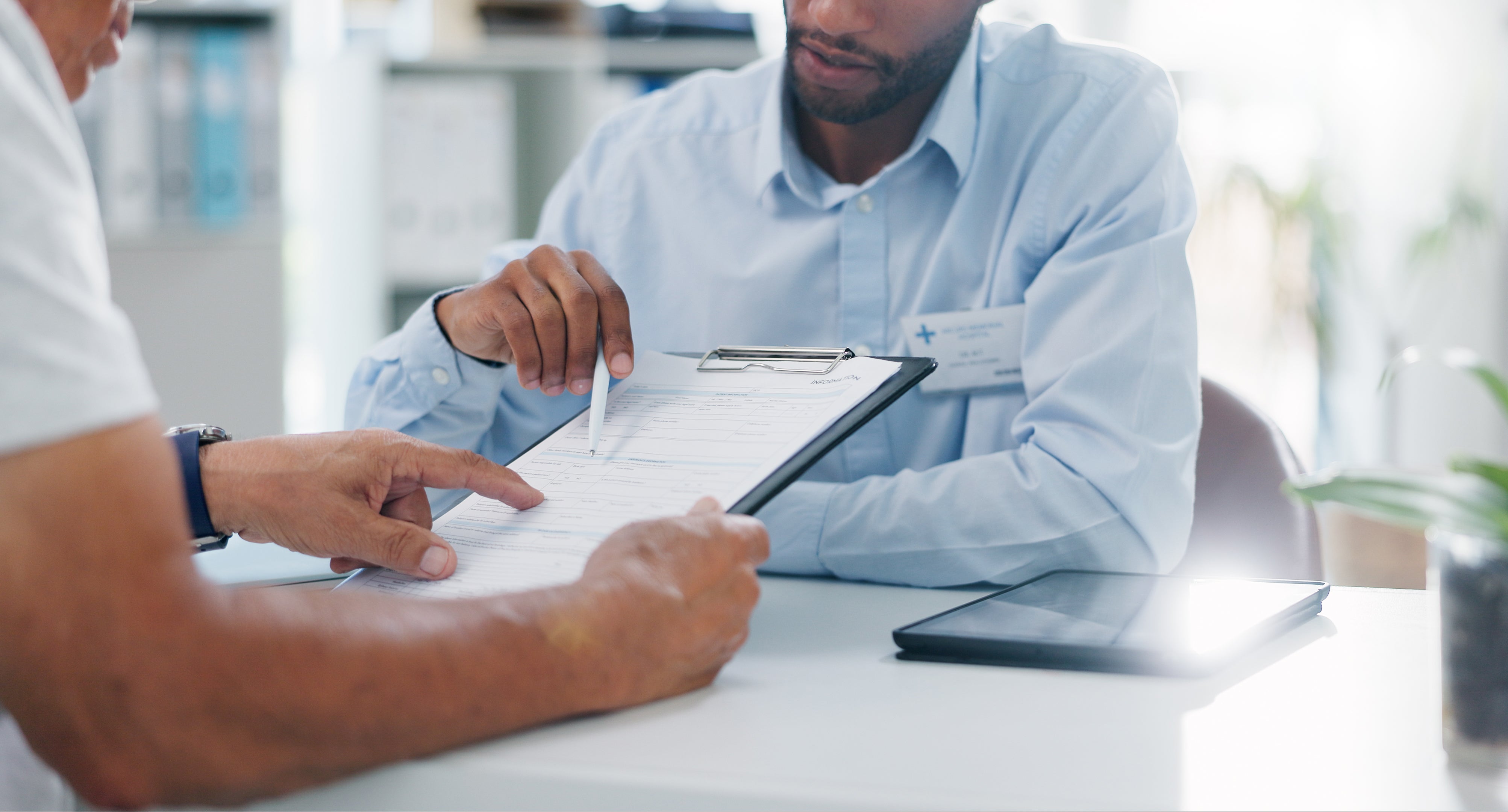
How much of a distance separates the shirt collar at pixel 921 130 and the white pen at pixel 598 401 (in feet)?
1.64

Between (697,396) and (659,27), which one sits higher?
(659,27)

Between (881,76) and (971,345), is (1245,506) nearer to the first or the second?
(971,345)

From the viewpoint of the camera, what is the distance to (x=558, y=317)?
1063 mm

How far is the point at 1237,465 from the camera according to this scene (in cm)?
137

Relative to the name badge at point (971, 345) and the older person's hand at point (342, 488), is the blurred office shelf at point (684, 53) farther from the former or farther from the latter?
the older person's hand at point (342, 488)

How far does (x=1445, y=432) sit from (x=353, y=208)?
3055mm

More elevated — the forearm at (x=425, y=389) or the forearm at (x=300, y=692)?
the forearm at (x=425, y=389)

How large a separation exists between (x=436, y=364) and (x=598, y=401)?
1.11 feet

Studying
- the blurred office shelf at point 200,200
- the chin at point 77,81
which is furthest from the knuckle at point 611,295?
the blurred office shelf at point 200,200

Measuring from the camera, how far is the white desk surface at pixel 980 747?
61 centimetres

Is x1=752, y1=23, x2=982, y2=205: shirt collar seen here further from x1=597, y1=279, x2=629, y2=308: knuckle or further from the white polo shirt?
the white polo shirt

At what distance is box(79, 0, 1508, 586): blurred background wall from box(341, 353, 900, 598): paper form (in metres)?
1.72

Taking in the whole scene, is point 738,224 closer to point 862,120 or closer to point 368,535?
point 862,120

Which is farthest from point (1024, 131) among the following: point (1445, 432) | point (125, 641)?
point (1445, 432)
